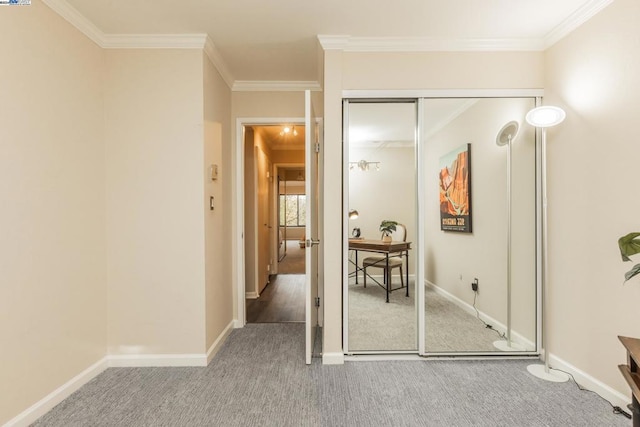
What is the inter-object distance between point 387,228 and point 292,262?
5.22m

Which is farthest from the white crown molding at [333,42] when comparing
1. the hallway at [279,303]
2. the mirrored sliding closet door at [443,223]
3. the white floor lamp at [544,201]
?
the hallway at [279,303]

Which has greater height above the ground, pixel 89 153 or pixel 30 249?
pixel 89 153

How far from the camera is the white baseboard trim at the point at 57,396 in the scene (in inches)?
67.0

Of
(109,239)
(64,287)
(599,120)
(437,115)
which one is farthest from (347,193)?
(64,287)

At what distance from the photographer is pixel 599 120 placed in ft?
6.45

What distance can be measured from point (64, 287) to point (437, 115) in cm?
300

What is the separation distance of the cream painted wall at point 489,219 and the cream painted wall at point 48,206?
2.58 m

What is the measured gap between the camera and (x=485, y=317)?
2.60 meters

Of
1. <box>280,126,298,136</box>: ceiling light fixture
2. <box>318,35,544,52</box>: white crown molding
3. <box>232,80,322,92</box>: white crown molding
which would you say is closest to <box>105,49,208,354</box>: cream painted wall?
<box>232,80,322,92</box>: white crown molding

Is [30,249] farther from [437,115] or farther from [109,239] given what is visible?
[437,115]

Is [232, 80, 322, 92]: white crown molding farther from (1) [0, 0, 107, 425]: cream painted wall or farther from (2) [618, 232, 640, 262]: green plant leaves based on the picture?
(2) [618, 232, 640, 262]: green plant leaves

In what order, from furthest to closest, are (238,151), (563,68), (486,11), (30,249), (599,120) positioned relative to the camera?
(238,151), (563,68), (486,11), (599,120), (30,249)

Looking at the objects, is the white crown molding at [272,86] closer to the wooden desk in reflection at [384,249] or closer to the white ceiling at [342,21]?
the white ceiling at [342,21]

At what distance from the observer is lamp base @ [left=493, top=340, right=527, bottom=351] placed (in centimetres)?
251
